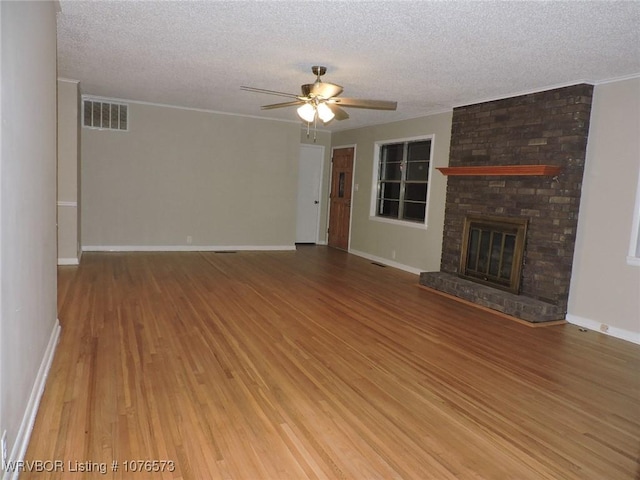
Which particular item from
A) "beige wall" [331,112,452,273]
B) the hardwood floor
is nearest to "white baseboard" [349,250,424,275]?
"beige wall" [331,112,452,273]

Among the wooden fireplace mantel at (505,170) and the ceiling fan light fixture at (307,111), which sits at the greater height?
the ceiling fan light fixture at (307,111)

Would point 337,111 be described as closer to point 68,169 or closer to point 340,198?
point 68,169

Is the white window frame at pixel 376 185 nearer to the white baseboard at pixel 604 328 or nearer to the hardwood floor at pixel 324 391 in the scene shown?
the hardwood floor at pixel 324 391

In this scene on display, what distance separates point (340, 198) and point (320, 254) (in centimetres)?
141

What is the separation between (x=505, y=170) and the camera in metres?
5.11

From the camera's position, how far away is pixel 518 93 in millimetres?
5133

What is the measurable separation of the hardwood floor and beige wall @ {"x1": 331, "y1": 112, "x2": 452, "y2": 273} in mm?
1873

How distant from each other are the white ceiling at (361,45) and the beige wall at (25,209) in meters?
0.94

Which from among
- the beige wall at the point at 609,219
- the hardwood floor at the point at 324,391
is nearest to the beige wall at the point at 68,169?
the hardwood floor at the point at 324,391

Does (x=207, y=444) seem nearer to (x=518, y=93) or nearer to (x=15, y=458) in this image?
(x=15, y=458)

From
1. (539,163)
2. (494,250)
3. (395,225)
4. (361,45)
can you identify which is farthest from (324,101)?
(395,225)

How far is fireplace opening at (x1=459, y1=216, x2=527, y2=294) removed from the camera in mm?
5117

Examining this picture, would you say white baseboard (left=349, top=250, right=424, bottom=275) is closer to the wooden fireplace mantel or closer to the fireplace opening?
the fireplace opening

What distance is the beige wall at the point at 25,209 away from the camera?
1.73 m
